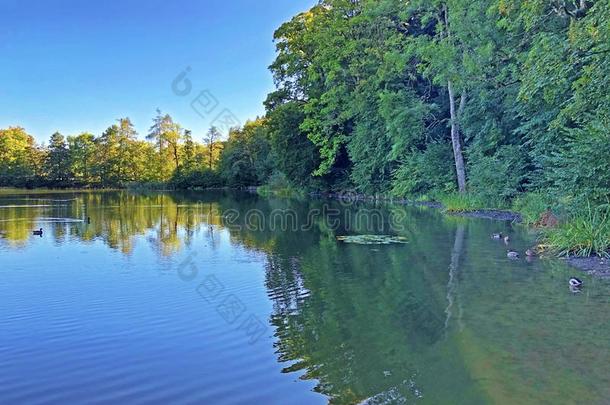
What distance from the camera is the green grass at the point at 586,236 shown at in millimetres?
10617

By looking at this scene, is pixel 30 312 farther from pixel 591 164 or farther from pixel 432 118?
pixel 432 118

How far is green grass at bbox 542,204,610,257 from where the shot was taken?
1062 centimetres

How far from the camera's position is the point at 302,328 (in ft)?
21.9

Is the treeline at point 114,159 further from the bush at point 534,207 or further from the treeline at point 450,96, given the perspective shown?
the bush at point 534,207

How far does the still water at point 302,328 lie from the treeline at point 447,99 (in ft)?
14.2

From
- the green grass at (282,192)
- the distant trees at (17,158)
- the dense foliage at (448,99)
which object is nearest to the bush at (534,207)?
the dense foliage at (448,99)

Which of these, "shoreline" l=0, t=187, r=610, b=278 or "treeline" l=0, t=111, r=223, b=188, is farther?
"treeline" l=0, t=111, r=223, b=188

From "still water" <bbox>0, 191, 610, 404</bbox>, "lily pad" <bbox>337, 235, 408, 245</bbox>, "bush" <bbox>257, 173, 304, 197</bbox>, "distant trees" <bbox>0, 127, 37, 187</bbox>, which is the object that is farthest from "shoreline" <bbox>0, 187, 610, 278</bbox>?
"distant trees" <bbox>0, 127, 37, 187</bbox>

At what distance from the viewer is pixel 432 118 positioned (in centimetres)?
3034

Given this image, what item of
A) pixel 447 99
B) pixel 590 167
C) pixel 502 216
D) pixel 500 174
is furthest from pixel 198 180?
pixel 590 167

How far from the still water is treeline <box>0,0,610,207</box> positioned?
14.2ft

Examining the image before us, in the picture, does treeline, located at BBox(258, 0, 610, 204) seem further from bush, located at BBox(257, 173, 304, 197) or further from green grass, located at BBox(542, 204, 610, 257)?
bush, located at BBox(257, 173, 304, 197)

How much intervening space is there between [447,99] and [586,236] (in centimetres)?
2077

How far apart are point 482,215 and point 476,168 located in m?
2.75
